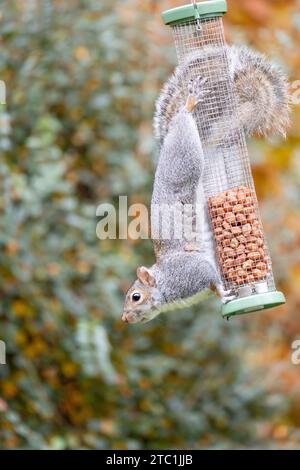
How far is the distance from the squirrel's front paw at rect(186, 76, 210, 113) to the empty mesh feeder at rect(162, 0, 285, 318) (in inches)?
1.5

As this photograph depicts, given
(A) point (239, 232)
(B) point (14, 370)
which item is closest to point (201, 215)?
(A) point (239, 232)

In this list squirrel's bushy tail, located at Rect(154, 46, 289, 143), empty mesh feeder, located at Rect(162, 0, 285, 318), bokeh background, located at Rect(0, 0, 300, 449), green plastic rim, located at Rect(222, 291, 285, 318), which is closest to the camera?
green plastic rim, located at Rect(222, 291, 285, 318)

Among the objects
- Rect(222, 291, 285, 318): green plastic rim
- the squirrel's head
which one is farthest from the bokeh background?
Rect(222, 291, 285, 318): green plastic rim

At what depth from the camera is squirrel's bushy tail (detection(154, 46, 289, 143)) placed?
2.62 meters

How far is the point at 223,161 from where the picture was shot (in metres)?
2.65

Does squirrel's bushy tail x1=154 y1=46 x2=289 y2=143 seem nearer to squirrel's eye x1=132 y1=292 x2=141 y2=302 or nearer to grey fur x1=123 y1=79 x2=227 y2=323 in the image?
grey fur x1=123 y1=79 x2=227 y2=323

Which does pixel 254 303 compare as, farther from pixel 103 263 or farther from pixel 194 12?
pixel 103 263

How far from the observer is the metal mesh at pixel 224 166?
2.53 meters

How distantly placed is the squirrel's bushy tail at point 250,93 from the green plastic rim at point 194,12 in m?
0.15

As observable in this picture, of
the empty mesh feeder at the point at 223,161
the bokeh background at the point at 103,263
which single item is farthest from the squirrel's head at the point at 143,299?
the bokeh background at the point at 103,263

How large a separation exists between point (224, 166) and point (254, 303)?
16.9 inches

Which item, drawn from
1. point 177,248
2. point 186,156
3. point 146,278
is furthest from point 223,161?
point 146,278
